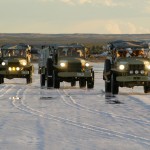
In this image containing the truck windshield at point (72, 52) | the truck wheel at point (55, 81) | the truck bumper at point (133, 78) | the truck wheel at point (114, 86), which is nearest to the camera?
the truck wheel at point (114, 86)

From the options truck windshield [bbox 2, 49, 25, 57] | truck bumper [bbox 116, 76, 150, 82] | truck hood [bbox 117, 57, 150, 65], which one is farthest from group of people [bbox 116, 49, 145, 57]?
truck windshield [bbox 2, 49, 25, 57]

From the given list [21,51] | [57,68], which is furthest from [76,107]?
[21,51]

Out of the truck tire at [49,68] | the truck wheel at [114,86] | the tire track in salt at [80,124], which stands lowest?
the tire track in salt at [80,124]

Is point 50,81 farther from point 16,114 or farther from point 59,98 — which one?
point 16,114

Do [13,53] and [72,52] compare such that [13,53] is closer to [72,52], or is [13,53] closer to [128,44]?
[72,52]

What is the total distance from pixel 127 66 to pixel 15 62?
1015 cm

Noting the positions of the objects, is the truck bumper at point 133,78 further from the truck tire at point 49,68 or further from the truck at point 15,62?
the truck at point 15,62

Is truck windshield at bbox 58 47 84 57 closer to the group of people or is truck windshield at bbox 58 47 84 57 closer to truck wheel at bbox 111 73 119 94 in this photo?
the group of people

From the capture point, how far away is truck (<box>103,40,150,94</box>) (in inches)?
929

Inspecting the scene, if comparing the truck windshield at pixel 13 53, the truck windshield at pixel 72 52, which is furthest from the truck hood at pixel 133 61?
the truck windshield at pixel 13 53

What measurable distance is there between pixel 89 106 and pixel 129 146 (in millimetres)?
7891

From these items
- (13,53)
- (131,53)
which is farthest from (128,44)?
(13,53)

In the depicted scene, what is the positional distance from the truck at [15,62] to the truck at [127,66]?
866cm

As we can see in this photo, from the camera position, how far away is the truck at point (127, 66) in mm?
23594
